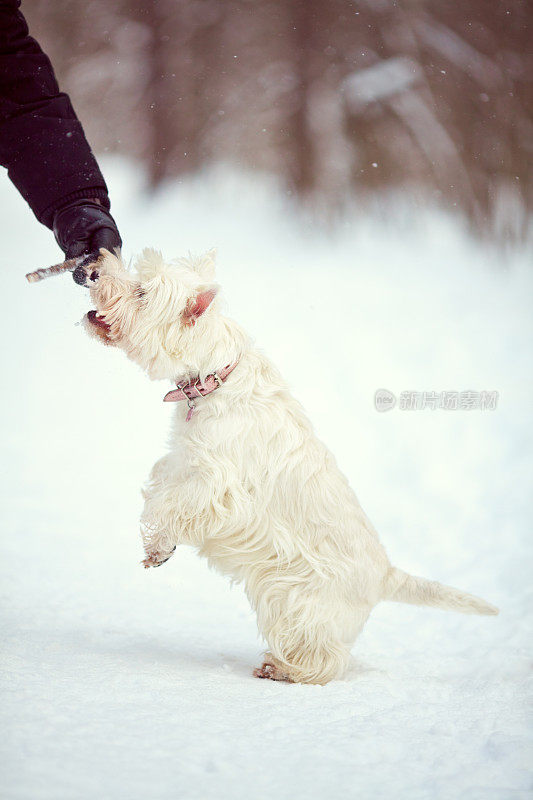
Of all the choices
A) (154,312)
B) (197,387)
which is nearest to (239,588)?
(197,387)

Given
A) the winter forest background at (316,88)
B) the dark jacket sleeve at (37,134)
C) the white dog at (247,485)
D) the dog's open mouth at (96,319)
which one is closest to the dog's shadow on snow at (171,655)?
the white dog at (247,485)

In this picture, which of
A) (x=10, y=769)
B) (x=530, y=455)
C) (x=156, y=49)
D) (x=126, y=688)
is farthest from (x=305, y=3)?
(x=10, y=769)

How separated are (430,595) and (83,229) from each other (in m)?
1.19

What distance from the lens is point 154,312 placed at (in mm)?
1479

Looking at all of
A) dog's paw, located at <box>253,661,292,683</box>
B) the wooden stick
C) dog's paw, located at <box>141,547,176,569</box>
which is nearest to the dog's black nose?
the wooden stick

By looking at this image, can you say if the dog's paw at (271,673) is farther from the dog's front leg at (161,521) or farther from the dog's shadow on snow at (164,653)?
the dog's front leg at (161,521)

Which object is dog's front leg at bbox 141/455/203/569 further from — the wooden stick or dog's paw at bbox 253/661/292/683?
the wooden stick

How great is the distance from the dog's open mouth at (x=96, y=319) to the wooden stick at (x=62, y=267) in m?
0.16

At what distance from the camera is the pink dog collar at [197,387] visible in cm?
154

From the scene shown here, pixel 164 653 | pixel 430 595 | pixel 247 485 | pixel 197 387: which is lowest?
pixel 164 653

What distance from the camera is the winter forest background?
10.4ft

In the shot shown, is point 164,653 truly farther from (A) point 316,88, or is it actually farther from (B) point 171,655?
(A) point 316,88

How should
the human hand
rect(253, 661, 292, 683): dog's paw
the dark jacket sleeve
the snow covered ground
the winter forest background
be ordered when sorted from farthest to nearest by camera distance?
the winter forest background, the dark jacket sleeve, the human hand, rect(253, 661, 292, 683): dog's paw, the snow covered ground

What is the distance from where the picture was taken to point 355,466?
2.98 metres
